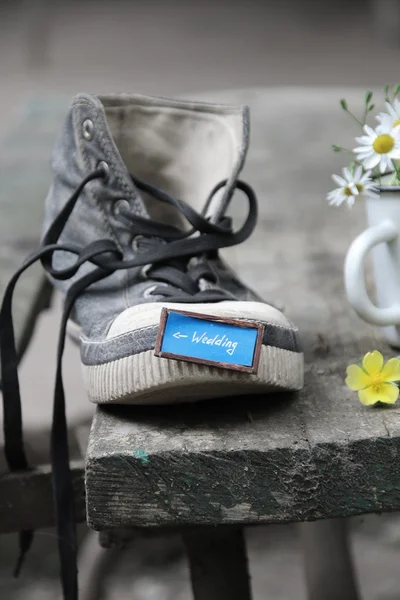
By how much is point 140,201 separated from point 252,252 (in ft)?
1.37

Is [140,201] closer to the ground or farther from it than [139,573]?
farther from it

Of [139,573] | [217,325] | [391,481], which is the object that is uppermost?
[217,325]

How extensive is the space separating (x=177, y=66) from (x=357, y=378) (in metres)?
3.58

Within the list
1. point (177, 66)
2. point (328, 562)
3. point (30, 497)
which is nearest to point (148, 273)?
point (30, 497)

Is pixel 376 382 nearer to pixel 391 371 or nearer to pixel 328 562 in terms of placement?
pixel 391 371

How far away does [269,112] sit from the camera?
1.77 meters

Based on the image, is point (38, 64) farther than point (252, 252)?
Yes

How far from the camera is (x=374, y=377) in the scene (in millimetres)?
575

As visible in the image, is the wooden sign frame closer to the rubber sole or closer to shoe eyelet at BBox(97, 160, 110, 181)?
the rubber sole

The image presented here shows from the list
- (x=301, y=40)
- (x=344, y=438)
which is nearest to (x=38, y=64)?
(x=301, y=40)

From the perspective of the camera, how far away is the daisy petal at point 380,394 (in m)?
0.56

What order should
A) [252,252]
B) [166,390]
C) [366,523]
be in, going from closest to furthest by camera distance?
[166,390] < [252,252] < [366,523]

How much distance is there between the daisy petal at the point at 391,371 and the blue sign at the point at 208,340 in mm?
117

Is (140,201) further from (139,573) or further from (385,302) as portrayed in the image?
(139,573)
